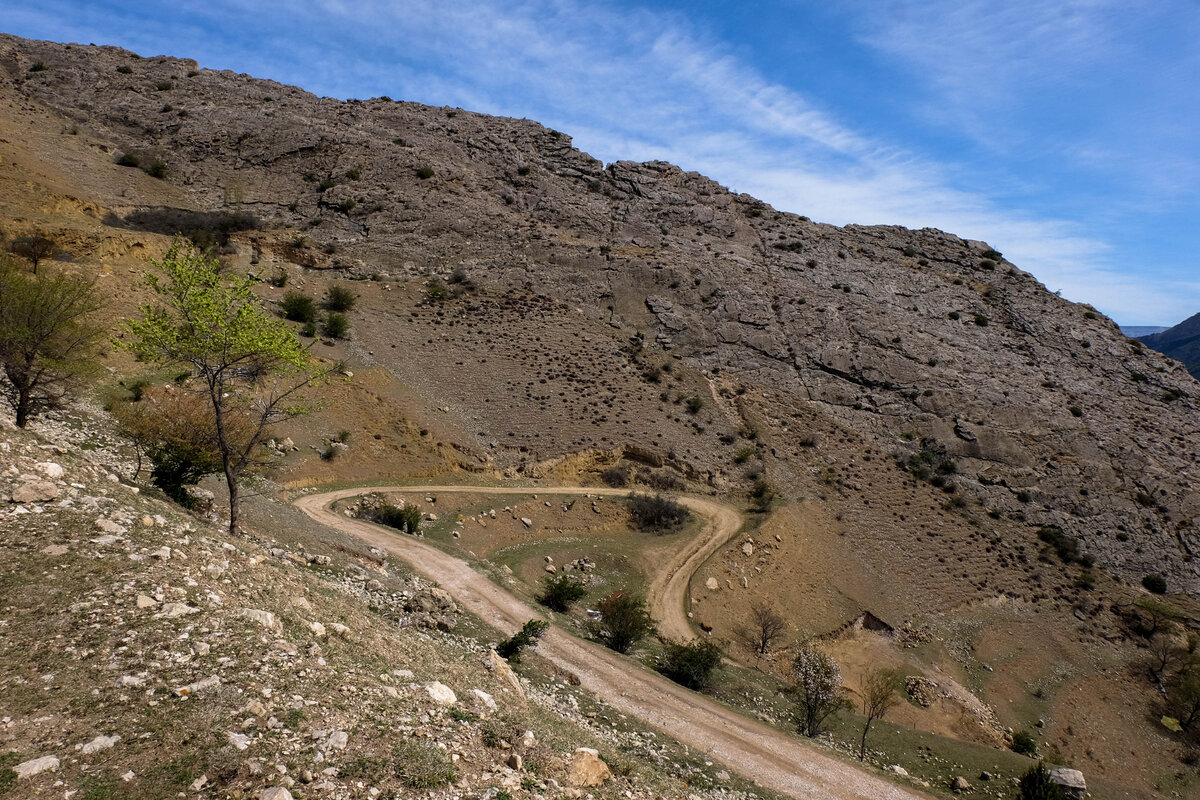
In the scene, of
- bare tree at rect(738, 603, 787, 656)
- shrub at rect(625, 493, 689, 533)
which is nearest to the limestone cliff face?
shrub at rect(625, 493, 689, 533)

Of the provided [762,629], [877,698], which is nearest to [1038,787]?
[877,698]

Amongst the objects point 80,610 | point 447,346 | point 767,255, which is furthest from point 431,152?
point 80,610

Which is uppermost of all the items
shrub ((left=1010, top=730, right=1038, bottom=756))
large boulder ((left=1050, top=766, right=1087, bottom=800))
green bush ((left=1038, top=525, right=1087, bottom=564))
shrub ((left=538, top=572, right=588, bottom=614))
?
A: green bush ((left=1038, top=525, right=1087, bottom=564))

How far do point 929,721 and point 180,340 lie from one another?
106 ft

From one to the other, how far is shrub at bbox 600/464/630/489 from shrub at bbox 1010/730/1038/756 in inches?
902

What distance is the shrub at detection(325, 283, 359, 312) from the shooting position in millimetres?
41656

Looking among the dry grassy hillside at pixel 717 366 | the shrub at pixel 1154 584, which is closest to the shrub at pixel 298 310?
the dry grassy hillside at pixel 717 366

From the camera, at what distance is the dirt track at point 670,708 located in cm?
1427

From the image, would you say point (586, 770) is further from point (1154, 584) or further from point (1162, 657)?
point (1154, 584)

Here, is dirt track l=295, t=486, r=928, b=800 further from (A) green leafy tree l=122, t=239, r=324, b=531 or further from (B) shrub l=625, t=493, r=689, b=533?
(B) shrub l=625, t=493, r=689, b=533

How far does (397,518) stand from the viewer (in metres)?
26.1

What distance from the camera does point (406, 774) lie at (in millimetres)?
6941

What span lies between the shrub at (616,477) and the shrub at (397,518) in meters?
13.3

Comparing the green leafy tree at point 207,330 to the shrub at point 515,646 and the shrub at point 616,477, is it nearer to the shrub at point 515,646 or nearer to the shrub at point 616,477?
the shrub at point 515,646
